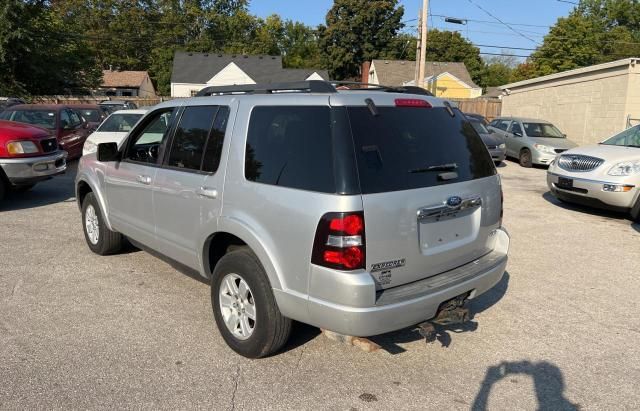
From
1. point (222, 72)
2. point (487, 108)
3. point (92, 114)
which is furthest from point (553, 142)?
point (222, 72)

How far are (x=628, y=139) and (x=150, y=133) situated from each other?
8.47 m

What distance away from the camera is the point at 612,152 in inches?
342

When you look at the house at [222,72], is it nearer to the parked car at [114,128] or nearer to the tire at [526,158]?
the tire at [526,158]

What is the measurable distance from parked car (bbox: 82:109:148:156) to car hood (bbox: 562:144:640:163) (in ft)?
32.6

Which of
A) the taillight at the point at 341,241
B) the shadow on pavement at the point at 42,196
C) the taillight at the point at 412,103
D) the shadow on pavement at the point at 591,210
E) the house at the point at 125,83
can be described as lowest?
the shadow on pavement at the point at 591,210

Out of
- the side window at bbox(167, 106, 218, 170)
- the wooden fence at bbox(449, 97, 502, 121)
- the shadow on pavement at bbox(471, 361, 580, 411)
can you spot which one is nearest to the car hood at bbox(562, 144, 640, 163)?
the shadow on pavement at bbox(471, 361, 580, 411)

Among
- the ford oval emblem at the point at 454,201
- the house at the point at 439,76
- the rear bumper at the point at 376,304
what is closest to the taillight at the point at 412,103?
the ford oval emblem at the point at 454,201

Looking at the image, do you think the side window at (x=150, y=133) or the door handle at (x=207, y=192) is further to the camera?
the side window at (x=150, y=133)

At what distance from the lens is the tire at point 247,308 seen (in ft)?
10.9

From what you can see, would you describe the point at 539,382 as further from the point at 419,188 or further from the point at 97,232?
the point at 97,232

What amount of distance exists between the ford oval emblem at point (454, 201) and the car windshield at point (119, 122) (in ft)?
35.5

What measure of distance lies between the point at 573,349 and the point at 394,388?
159cm

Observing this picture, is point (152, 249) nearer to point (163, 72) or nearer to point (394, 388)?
point (394, 388)

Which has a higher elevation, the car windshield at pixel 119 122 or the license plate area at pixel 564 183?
the car windshield at pixel 119 122
